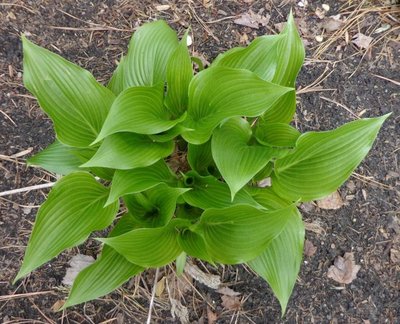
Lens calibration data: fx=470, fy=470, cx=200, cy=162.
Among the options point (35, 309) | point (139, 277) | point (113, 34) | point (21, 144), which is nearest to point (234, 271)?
point (139, 277)

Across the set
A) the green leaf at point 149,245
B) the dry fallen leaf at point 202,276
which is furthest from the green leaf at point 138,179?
the dry fallen leaf at point 202,276

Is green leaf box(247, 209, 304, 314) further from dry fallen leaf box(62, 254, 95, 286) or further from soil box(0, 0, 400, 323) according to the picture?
dry fallen leaf box(62, 254, 95, 286)

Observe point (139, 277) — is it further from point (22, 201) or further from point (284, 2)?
point (284, 2)

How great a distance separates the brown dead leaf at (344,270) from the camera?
1.81m

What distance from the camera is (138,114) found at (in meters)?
1.28

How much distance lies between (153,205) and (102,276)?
259mm

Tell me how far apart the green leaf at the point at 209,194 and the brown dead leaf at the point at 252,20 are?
866 mm

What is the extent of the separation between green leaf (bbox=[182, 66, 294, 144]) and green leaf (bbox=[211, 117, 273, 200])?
0.20 ft

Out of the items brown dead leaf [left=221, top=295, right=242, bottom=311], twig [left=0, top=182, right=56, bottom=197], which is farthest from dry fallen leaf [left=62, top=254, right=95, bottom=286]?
brown dead leaf [left=221, top=295, right=242, bottom=311]

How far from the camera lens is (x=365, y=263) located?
184 cm

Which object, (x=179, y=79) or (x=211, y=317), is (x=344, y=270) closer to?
(x=211, y=317)

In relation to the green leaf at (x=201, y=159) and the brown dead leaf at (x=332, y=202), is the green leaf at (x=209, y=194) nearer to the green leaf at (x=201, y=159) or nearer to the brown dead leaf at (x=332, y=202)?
the green leaf at (x=201, y=159)

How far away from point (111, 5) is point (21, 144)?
0.69 meters

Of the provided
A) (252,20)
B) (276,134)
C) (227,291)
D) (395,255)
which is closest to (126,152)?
(276,134)
